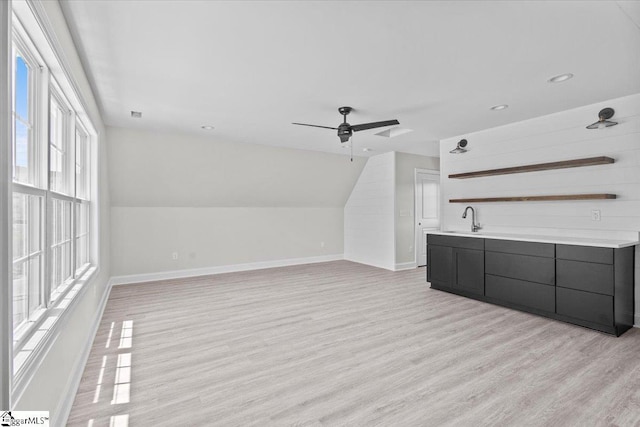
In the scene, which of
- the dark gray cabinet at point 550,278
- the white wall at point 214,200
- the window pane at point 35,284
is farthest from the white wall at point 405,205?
the window pane at point 35,284

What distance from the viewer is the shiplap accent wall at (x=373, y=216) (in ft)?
21.7

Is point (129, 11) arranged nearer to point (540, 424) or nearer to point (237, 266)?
point (540, 424)

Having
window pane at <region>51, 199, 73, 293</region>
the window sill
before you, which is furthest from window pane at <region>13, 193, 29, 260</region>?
window pane at <region>51, 199, 73, 293</region>

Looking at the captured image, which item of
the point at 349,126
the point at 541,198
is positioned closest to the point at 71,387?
the point at 349,126

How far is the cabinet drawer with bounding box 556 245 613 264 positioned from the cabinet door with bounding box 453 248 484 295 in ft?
3.12

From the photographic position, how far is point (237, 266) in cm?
662

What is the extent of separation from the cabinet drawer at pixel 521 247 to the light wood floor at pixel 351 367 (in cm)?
75

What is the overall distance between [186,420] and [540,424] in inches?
84.0

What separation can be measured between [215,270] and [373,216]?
3.54 m

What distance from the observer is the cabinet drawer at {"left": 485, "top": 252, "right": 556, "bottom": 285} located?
3654 millimetres

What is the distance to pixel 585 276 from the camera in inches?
132

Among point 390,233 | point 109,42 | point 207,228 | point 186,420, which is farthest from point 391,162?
point 186,420

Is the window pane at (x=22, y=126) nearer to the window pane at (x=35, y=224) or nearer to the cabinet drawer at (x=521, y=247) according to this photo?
the window pane at (x=35, y=224)

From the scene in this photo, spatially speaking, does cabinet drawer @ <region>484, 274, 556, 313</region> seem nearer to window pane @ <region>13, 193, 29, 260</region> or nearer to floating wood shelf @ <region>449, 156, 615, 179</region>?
floating wood shelf @ <region>449, 156, 615, 179</region>
